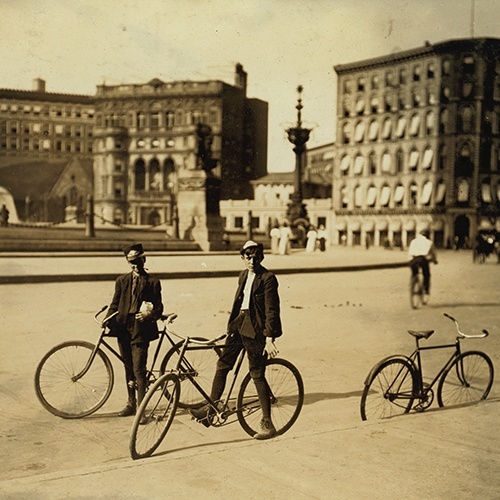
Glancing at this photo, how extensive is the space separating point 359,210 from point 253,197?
48.4ft

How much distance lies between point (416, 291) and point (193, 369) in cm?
958

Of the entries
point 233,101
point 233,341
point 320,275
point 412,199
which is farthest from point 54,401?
point 233,101

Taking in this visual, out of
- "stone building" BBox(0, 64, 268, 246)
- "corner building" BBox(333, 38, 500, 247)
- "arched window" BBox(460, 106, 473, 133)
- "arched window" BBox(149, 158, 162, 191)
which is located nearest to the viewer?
"corner building" BBox(333, 38, 500, 247)

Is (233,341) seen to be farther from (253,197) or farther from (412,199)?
(253,197)

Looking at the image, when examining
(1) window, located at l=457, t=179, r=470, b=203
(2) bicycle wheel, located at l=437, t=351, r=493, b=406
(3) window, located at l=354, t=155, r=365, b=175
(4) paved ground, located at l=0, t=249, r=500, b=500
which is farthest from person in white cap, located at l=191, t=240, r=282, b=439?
(3) window, located at l=354, t=155, r=365, b=175

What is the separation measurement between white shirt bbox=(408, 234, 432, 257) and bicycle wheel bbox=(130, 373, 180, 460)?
992 centimetres

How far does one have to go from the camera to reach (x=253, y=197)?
83.3 metres

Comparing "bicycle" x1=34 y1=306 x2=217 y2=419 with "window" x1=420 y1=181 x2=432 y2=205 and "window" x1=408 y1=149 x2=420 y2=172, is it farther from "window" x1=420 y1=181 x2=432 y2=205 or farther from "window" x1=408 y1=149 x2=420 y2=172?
"window" x1=408 y1=149 x2=420 y2=172

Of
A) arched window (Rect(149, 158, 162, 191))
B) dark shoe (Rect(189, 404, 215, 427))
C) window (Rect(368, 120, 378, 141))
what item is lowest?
dark shoe (Rect(189, 404, 215, 427))

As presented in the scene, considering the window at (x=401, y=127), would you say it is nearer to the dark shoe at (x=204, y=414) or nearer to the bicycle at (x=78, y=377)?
the bicycle at (x=78, y=377)

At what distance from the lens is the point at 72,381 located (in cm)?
647

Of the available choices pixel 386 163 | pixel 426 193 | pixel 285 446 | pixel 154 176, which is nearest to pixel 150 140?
pixel 154 176

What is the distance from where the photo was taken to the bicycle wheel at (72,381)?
251 inches

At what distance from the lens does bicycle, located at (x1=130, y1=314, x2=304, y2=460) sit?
5363 mm
